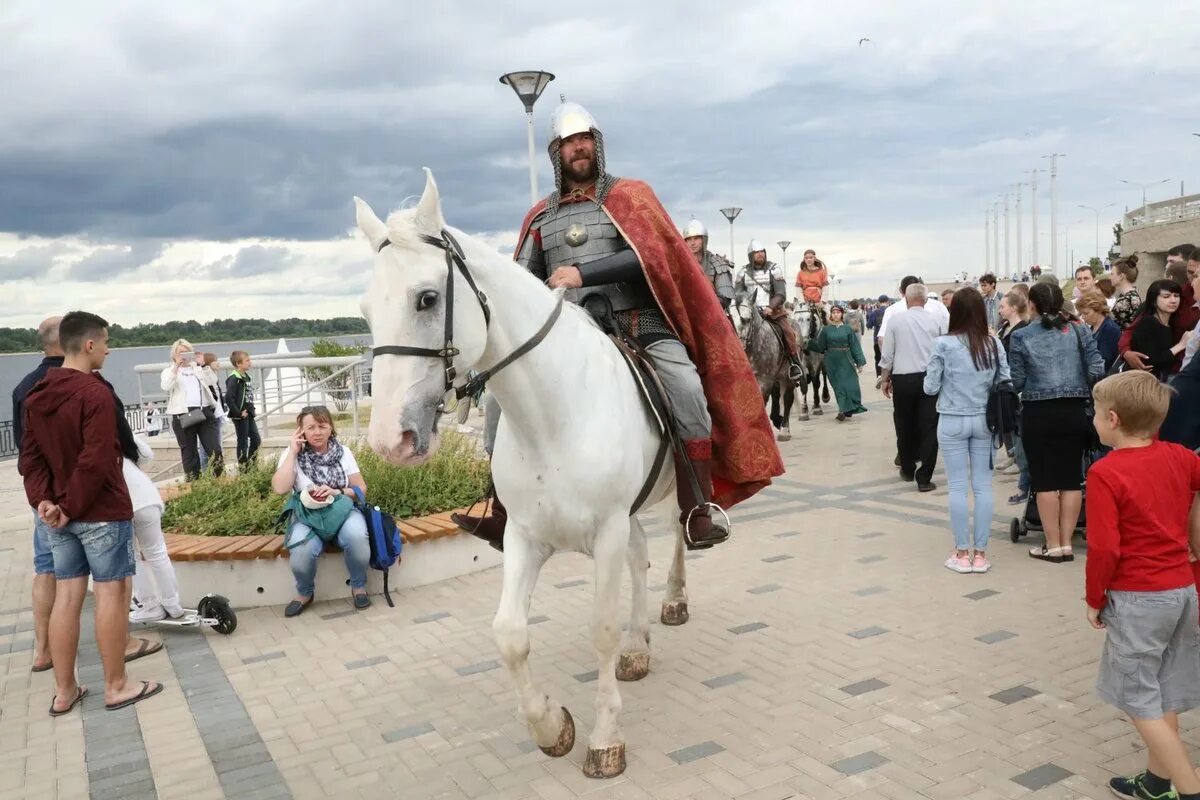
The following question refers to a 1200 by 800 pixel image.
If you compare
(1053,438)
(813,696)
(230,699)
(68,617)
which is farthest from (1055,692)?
(68,617)

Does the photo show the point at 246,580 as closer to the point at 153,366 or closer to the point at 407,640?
the point at 407,640

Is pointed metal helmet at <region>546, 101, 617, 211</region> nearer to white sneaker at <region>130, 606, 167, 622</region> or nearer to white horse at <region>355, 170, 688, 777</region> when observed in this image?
white horse at <region>355, 170, 688, 777</region>

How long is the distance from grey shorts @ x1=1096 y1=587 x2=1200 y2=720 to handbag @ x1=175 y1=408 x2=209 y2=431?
10.2 meters

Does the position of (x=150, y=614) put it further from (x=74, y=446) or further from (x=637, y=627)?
(x=637, y=627)

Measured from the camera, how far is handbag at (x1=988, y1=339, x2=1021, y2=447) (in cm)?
672

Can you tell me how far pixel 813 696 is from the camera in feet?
14.7

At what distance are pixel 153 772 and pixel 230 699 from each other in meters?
0.81

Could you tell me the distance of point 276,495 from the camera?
24.4 feet

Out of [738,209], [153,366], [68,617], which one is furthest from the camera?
[738,209]

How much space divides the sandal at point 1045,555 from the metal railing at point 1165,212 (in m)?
41.7

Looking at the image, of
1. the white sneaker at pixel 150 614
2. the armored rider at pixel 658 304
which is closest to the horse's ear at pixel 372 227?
the armored rider at pixel 658 304

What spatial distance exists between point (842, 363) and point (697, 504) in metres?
12.8

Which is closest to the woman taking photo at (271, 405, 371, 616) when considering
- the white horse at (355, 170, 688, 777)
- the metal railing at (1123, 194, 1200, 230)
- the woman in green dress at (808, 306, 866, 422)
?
the white horse at (355, 170, 688, 777)

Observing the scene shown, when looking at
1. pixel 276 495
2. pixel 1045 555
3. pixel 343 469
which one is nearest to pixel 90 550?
pixel 343 469
